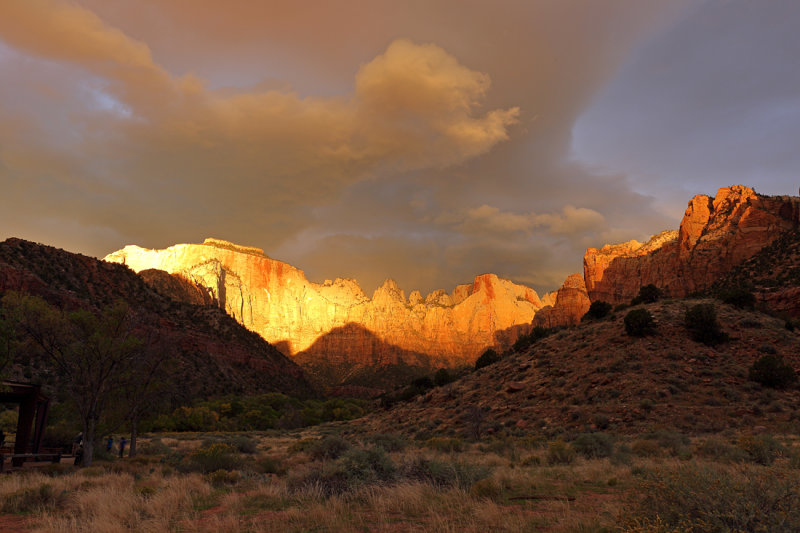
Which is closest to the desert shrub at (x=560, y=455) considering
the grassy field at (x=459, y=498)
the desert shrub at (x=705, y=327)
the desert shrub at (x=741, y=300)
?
the grassy field at (x=459, y=498)

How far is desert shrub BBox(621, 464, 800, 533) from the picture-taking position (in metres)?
4.47

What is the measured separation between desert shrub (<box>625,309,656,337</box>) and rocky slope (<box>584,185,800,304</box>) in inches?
1785

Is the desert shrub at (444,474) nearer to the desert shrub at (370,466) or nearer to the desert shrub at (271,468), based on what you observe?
the desert shrub at (370,466)

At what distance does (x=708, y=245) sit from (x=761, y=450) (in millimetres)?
88816

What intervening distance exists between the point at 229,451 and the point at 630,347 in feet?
97.4

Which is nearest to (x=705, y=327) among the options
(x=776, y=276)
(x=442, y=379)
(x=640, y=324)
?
(x=640, y=324)

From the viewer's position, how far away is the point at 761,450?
13.4m

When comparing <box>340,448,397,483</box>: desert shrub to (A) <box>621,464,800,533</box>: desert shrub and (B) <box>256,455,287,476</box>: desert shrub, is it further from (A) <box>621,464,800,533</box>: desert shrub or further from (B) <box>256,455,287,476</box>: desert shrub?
(B) <box>256,455,287,476</box>: desert shrub

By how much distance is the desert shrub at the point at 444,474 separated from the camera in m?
10.1

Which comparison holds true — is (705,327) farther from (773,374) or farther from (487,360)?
(487,360)

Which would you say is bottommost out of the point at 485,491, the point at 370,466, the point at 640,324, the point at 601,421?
the point at 601,421

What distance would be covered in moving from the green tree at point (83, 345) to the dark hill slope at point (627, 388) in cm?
1950

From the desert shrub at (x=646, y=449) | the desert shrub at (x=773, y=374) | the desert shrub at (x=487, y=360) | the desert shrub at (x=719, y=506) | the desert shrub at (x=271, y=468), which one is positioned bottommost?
the desert shrub at (x=271, y=468)

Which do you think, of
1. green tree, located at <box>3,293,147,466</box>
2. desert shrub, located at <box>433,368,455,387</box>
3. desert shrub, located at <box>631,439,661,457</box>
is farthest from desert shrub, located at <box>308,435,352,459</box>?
desert shrub, located at <box>433,368,455,387</box>
